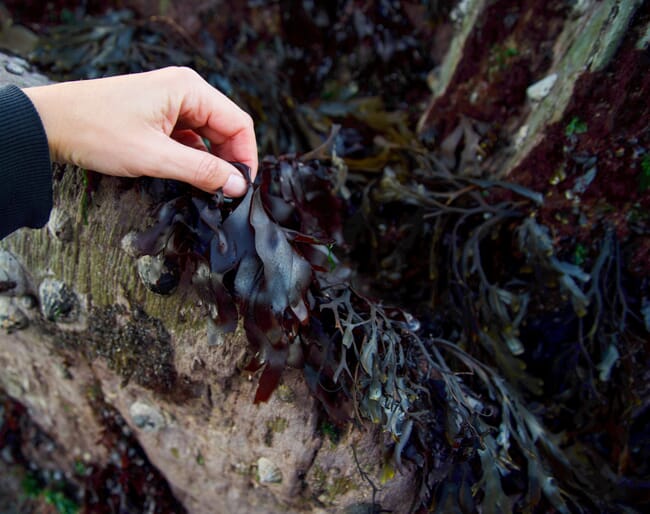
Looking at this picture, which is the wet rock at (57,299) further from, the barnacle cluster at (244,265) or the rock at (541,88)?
the rock at (541,88)

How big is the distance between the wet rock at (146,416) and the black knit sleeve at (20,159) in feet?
2.70

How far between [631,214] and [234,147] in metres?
1.40

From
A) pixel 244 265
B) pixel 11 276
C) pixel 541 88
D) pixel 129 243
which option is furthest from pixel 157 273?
pixel 541 88

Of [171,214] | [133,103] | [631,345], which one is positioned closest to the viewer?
[133,103]

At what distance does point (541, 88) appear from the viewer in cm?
165

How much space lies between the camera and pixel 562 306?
5.48 feet

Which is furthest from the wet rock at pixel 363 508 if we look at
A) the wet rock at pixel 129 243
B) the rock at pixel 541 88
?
the rock at pixel 541 88

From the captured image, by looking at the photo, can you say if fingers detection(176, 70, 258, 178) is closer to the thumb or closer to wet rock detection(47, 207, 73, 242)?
the thumb

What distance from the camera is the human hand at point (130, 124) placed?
100 cm

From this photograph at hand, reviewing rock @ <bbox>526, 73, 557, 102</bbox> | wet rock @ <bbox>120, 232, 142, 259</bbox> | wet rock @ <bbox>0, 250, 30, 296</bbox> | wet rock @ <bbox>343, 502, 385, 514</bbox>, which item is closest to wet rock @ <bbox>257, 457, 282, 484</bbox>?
wet rock @ <bbox>343, 502, 385, 514</bbox>

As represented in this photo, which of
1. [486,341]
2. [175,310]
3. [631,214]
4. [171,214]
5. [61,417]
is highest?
[631,214]

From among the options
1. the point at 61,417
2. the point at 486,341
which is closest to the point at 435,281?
Result: the point at 486,341

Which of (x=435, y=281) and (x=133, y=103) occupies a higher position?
(x=133, y=103)

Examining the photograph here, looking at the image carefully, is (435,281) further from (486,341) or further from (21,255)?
(21,255)
